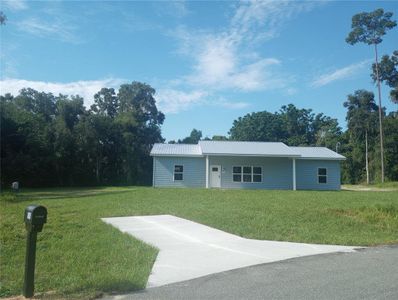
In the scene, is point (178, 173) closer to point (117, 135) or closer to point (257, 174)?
point (257, 174)

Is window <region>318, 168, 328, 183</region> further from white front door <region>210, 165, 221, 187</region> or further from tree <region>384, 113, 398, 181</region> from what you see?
tree <region>384, 113, 398, 181</region>

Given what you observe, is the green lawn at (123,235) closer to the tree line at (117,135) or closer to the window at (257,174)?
the window at (257,174)

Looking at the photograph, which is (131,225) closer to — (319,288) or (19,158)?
(319,288)

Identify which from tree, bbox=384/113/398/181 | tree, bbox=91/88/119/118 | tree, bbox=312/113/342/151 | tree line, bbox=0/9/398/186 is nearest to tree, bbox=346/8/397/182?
tree line, bbox=0/9/398/186

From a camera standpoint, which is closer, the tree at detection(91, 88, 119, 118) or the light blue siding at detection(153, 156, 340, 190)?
the light blue siding at detection(153, 156, 340, 190)

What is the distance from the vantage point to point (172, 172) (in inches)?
1229

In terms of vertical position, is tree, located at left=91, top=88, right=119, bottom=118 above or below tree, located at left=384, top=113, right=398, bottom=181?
above

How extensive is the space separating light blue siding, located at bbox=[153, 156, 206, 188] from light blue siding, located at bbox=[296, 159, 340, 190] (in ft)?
25.0

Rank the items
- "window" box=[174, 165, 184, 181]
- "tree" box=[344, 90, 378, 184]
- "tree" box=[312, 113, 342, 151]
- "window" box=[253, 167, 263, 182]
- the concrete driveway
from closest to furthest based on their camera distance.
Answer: the concrete driveway, "window" box=[174, 165, 184, 181], "window" box=[253, 167, 263, 182], "tree" box=[344, 90, 378, 184], "tree" box=[312, 113, 342, 151]

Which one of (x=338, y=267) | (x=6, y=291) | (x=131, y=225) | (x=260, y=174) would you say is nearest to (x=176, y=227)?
(x=131, y=225)

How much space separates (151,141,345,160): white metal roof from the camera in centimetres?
3047

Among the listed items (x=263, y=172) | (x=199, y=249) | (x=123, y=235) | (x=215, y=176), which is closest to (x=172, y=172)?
(x=215, y=176)

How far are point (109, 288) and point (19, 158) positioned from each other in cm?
3402

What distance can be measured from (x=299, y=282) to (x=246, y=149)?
86.6ft
